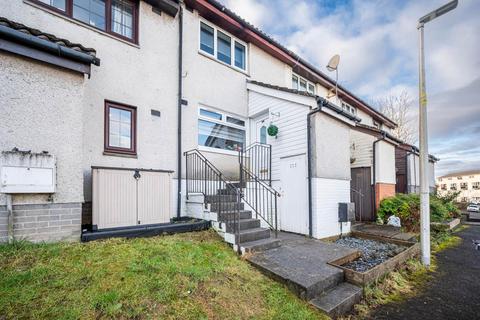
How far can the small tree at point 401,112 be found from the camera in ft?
81.7

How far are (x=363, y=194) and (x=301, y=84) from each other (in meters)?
6.21

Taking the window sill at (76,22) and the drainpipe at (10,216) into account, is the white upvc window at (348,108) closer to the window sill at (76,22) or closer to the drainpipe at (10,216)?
the window sill at (76,22)

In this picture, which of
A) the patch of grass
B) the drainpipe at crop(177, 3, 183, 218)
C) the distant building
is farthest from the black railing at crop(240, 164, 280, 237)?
the distant building

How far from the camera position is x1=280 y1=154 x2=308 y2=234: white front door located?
670 cm

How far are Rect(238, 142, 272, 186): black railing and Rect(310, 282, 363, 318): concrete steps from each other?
4.20 metres

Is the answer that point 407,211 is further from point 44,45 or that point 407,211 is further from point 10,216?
point 44,45

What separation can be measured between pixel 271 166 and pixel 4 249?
651 cm

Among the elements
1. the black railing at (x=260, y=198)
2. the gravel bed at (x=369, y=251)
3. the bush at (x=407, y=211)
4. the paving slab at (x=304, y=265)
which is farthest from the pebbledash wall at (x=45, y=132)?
the bush at (x=407, y=211)

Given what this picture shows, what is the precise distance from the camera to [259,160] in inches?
321

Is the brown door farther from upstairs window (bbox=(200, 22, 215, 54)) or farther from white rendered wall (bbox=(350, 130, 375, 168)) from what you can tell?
upstairs window (bbox=(200, 22, 215, 54))

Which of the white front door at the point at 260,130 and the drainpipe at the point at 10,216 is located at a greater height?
the white front door at the point at 260,130

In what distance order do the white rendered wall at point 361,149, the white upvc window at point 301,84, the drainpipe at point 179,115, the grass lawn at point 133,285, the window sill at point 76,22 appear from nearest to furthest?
the grass lawn at point 133,285 → the window sill at point 76,22 → the drainpipe at point 179,115 → the white rendered wall at point 361,149 → the white upvc window at point 301,84

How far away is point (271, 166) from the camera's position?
7.84 meters

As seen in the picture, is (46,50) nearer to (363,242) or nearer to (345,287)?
(345,287)
